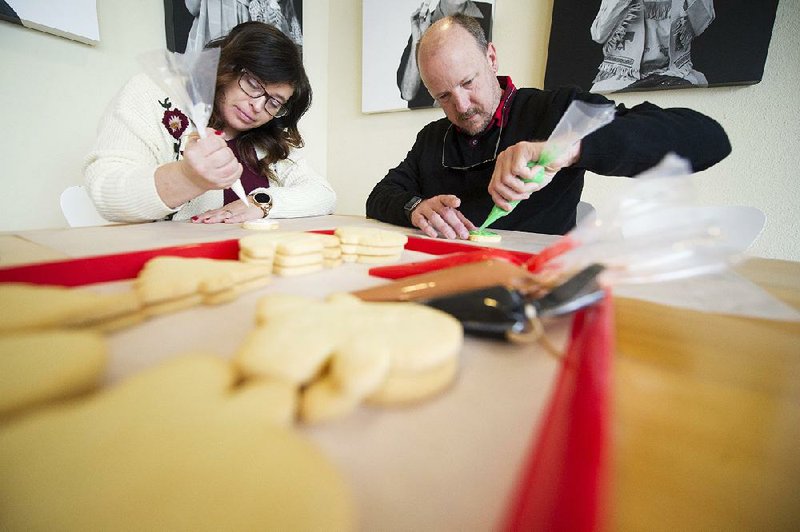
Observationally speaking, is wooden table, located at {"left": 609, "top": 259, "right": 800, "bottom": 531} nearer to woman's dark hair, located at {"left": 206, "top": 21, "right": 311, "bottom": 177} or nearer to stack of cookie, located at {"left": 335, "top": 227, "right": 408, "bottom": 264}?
stack of cookie, located at {"left": 335, "top": 227, "right": 408, "bottom": 264}

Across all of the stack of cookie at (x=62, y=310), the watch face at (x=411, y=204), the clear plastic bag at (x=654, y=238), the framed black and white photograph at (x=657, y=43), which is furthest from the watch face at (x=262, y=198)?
the framed black and white photograph at (x=657, y=43)

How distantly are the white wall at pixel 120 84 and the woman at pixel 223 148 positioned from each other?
1.74 ft

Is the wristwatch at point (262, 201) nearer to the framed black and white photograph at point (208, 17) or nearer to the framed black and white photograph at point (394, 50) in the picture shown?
the framed black and white photograph at point (208, 17)

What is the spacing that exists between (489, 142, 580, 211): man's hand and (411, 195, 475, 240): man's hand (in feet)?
0.35

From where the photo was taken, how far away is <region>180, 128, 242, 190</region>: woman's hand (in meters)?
0.88

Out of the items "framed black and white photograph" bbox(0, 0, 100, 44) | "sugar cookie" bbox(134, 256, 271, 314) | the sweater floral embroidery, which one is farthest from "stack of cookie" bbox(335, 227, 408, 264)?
"framed black and white photograph" bbox(0, 0, 100, 44)

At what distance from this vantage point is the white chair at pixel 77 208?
48.6 inches

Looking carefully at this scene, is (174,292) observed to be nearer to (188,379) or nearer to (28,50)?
(188,379)

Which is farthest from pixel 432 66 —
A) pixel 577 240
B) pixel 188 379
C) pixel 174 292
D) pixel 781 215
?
pixel 781 215

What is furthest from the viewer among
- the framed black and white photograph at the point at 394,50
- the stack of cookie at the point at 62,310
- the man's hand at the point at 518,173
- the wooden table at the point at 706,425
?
the framed black and white photograph at the point at 394,50

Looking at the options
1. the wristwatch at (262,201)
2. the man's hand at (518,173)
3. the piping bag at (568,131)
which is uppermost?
the piping bag at (568,131)

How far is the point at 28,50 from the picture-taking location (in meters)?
1.38

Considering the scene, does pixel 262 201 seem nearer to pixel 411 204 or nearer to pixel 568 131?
pixel 411 204

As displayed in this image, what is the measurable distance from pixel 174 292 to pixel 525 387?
343 millimetres
